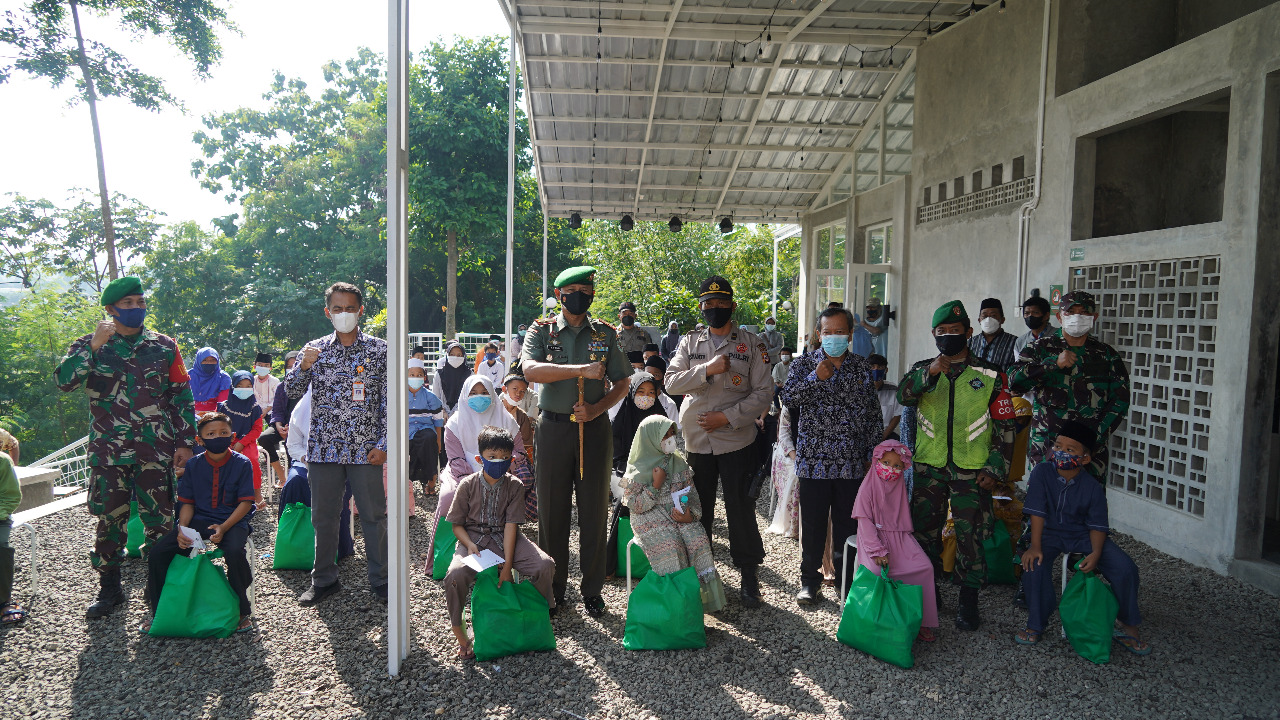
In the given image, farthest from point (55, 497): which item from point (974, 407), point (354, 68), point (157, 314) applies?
point (354, 68)

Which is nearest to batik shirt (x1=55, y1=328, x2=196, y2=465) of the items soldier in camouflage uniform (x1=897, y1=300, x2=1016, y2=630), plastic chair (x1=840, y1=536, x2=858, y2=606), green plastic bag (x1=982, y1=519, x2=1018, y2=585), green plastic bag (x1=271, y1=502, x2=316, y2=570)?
green plastic bag (x1=271, y1=502, x2=316, y2=570)

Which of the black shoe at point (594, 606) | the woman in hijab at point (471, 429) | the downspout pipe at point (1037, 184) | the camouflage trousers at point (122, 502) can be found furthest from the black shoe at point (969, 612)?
the camouflage trousers at point (122, 502)

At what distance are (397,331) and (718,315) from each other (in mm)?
2012

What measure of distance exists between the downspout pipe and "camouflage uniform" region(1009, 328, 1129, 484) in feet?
10.6

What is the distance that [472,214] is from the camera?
84.3 feet

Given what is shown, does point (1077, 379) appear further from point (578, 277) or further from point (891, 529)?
point (578, 277)

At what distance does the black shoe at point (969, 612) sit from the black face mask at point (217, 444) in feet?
14.8

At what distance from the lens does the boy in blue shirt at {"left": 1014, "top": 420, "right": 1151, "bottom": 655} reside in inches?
166

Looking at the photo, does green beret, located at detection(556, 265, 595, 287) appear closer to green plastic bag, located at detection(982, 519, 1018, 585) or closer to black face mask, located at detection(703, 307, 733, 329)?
black face mask, located at detection(703, 307, 733, 329)

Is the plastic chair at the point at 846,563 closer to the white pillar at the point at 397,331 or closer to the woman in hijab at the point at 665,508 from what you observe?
the woman in hijab at the point at 665,508

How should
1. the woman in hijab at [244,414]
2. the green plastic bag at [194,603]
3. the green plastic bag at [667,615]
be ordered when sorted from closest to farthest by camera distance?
1. the green plastic bag at [667,615]
2. the green plastic bag at [194,603]
3. the woman in hijab at [244,414]

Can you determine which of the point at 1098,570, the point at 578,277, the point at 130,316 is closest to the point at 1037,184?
the point at 1098,570

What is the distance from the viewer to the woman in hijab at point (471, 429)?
18.5 ft

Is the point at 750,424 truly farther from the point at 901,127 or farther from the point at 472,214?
the point at 472,214
